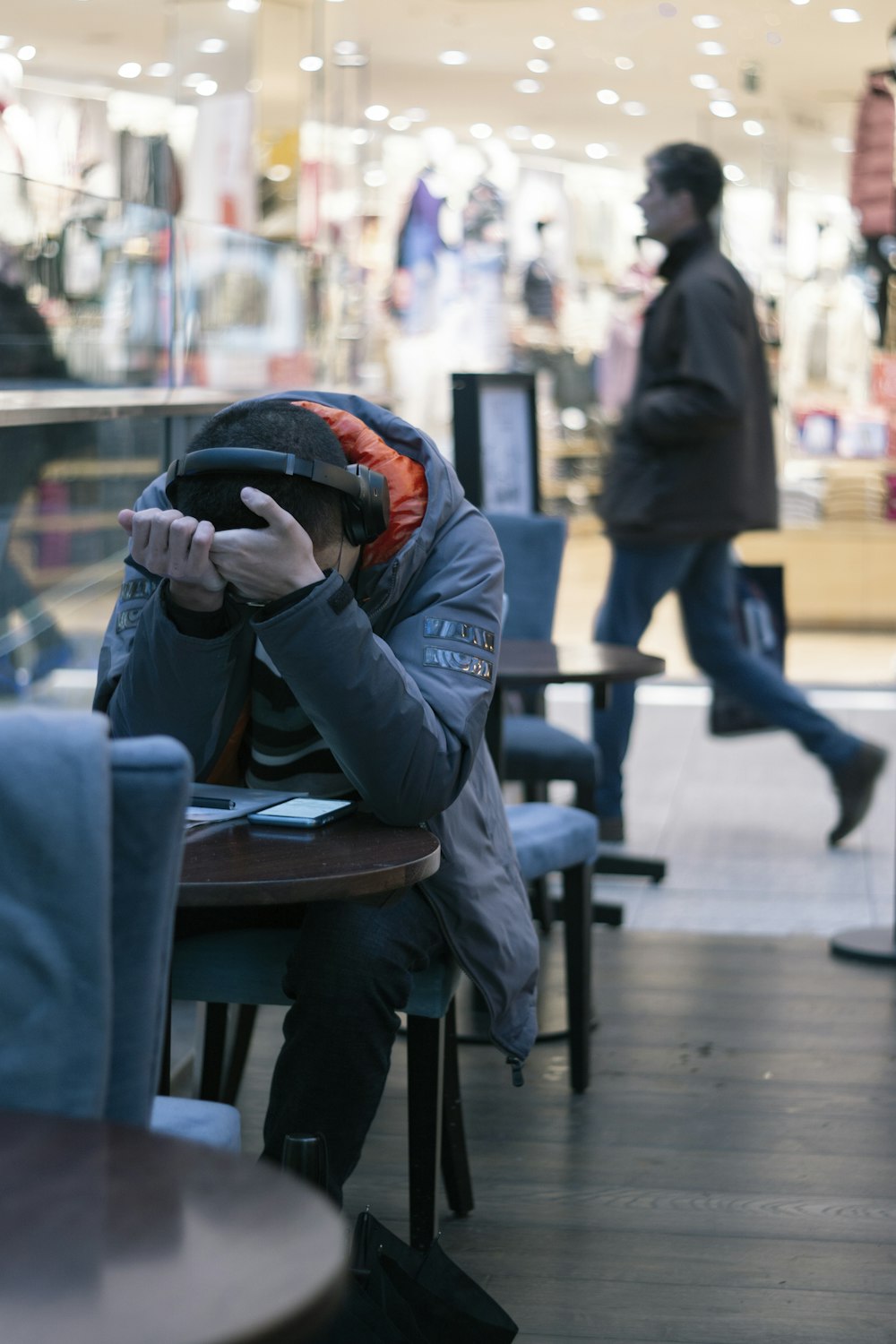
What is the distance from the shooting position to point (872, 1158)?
2719 mm

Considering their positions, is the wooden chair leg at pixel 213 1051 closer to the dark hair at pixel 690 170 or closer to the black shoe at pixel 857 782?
the black shoe at pixel 857 782

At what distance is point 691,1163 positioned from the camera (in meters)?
2.70

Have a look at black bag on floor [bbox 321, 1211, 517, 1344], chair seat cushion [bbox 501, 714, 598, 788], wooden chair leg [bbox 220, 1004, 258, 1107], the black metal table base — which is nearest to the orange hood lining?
black bag on floor [bbox 321, 1211, 517, 1344]

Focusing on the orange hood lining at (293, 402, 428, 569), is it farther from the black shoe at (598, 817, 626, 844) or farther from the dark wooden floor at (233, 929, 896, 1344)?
the black shoe at (598, 817, 626, 844)

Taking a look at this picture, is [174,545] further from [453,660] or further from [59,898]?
[59,898]

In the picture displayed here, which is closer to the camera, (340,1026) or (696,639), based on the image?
(340,1026)

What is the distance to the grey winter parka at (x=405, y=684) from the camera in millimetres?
1809

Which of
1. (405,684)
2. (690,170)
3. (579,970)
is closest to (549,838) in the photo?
(579,970)

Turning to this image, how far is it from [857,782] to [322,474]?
10.5 ft

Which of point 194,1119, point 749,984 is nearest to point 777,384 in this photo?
point 749,984

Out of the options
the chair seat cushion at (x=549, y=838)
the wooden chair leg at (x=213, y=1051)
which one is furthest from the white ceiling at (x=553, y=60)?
the wooden chair leg at (x=213, y=1051)

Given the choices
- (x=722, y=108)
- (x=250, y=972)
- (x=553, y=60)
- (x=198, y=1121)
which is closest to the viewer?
(x=198, y=1121)

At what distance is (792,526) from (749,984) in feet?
13.6

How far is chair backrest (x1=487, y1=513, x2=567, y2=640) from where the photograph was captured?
3730 millimetres
